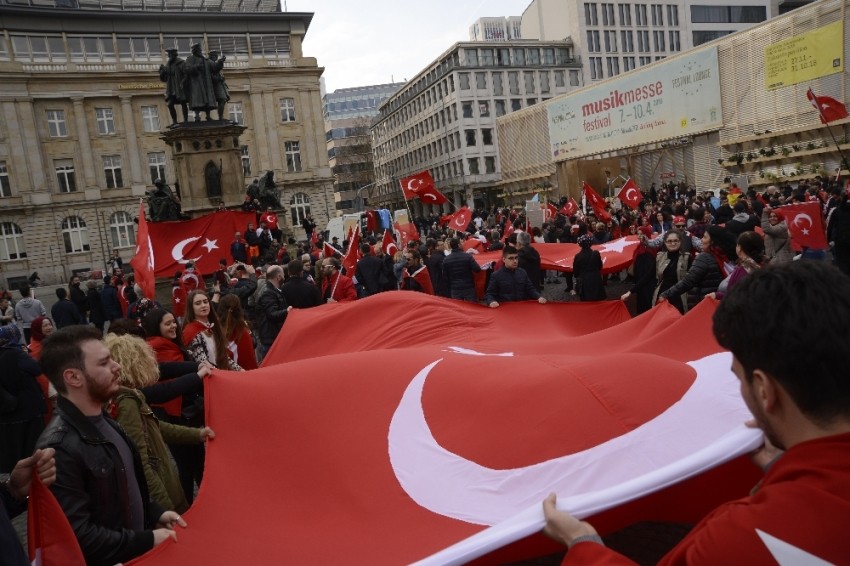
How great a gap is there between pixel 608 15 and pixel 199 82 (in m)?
64.3

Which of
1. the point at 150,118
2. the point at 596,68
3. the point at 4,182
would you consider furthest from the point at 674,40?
the point at 4,182

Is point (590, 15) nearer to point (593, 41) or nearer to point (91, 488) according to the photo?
point (593, 41)

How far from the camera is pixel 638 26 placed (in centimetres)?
7256

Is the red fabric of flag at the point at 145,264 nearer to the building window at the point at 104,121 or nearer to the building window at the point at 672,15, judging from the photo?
the building window at the point at 104,121

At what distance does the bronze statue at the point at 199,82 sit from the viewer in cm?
1853

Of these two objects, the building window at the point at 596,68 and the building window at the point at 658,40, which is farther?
the building window at the point at 658,40

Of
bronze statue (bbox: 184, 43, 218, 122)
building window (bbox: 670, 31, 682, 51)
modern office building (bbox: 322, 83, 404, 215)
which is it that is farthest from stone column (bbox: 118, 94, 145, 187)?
building window (bbox: 670, 31, 682, 51)

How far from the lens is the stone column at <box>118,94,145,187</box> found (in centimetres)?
4947

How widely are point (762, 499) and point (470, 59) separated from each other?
73827 mm

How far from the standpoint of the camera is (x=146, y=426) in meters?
3.59

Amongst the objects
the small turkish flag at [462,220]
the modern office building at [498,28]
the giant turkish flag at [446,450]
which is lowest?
the giant turkish flag at [446,450]

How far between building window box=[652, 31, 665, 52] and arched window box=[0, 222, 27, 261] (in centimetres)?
6629

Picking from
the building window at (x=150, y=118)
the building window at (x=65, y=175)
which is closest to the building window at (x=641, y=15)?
the building window at (x=150, y=118)

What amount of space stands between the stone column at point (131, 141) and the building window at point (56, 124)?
414 centimetres
